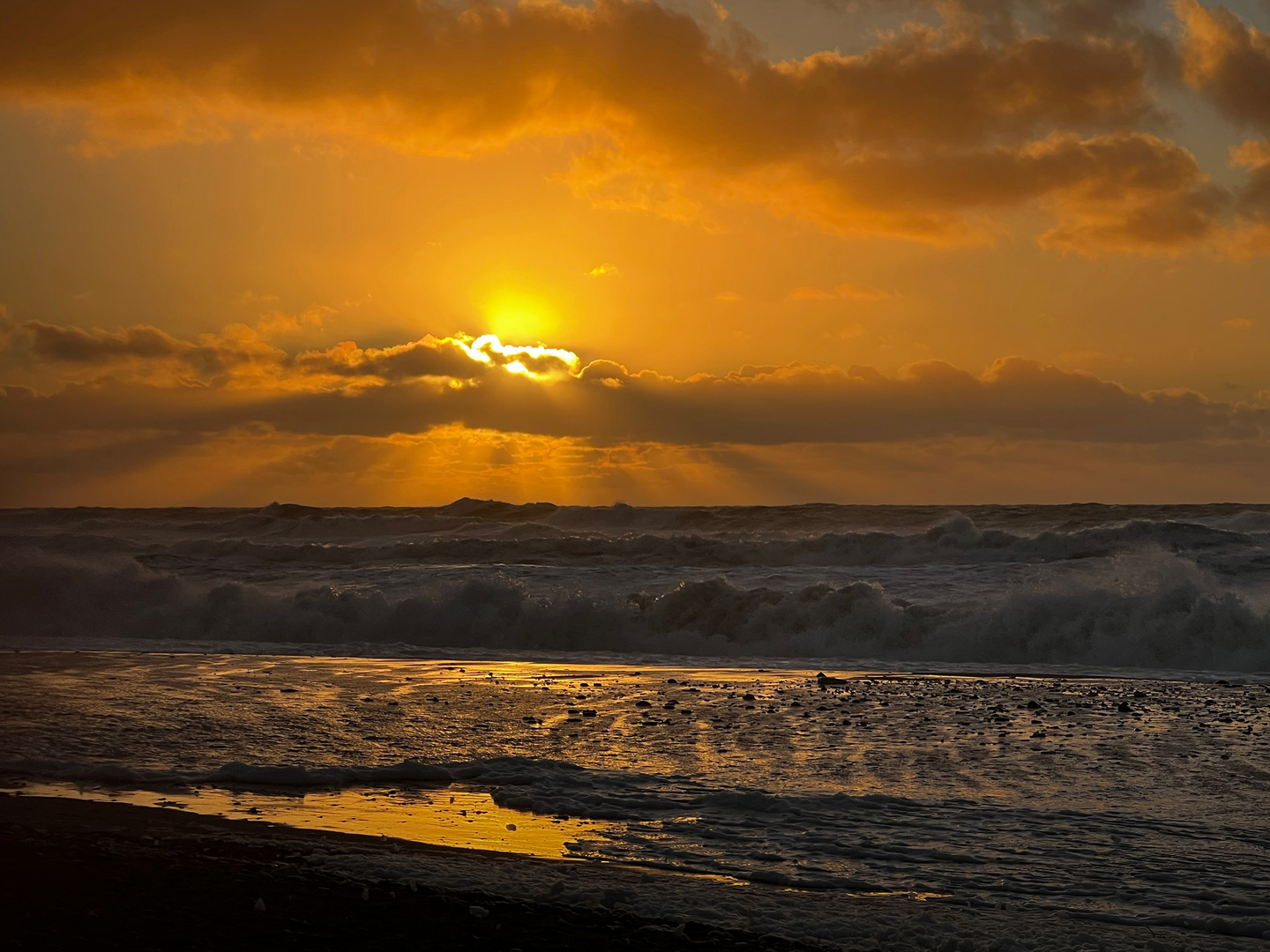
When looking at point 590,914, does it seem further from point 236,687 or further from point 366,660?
point 366,660

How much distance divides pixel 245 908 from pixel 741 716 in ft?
24.8

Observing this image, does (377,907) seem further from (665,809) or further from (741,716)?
(741,716)

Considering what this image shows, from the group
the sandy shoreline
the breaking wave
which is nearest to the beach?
the sandy shoreline

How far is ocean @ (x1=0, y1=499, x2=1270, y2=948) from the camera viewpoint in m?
6.74

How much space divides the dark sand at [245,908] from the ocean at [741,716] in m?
0.49

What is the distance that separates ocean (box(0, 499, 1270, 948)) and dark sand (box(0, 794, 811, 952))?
492 millimetres

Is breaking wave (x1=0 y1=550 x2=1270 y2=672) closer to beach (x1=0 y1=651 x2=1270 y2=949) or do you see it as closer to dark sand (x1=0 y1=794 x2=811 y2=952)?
beach (x1=0 y1=651 x2=1270 y2=949)

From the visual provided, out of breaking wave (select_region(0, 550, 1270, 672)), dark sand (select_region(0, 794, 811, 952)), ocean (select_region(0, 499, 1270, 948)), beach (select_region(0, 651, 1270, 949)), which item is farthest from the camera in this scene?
breaking wave (select_region(0, 550, 1270, 672))

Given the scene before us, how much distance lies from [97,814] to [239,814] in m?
0.85

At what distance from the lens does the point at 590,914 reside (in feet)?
18.2

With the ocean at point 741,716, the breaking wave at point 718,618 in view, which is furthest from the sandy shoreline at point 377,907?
the breaking wave at point 718,618

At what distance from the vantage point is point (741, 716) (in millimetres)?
12477

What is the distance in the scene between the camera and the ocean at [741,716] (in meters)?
6.74

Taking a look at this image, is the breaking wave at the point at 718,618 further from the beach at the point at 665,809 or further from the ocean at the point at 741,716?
the beach at the point at 665,809
